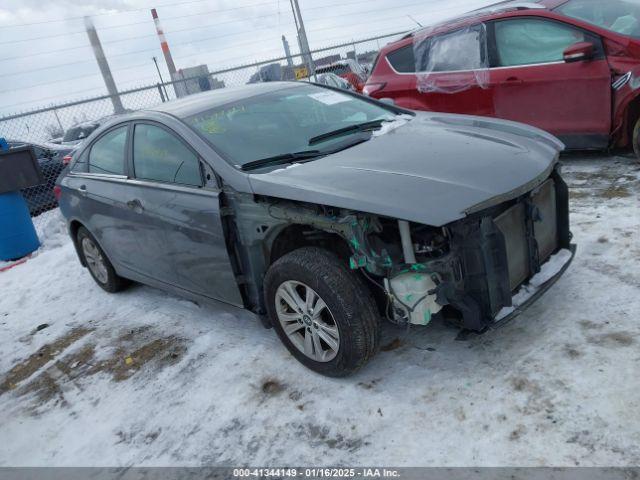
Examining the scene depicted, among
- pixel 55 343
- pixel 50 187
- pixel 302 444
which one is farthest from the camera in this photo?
pixel 50 187

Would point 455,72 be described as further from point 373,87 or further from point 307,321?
point 307,321

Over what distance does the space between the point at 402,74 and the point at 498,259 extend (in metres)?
4.57

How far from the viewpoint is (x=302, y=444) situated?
2.57 m

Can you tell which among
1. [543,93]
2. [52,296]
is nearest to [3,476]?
[52,296]

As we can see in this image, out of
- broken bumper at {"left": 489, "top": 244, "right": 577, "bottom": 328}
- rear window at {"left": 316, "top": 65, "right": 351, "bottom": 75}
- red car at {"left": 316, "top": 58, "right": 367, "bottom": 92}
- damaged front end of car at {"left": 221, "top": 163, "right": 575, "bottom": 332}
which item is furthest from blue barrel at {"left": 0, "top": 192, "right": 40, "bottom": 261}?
rear window at {"left": 316, "top": 65, "right": 351, "bottom": 75}

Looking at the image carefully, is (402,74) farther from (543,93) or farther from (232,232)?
(232,232)

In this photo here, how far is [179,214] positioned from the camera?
3455 millimetres

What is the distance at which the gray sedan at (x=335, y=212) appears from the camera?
258 centimetres

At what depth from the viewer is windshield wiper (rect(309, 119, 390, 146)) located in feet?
11.2

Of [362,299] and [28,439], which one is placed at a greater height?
[362,299]

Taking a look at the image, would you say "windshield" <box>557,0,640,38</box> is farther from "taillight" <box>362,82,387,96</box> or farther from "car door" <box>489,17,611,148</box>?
"taillight" <box>362,82,387,96</box>

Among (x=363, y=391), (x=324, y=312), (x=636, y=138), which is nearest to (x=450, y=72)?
(x=636, y=138)

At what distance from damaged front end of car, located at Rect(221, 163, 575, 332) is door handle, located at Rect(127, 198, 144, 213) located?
98 cm

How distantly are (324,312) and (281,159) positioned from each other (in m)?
0.95
